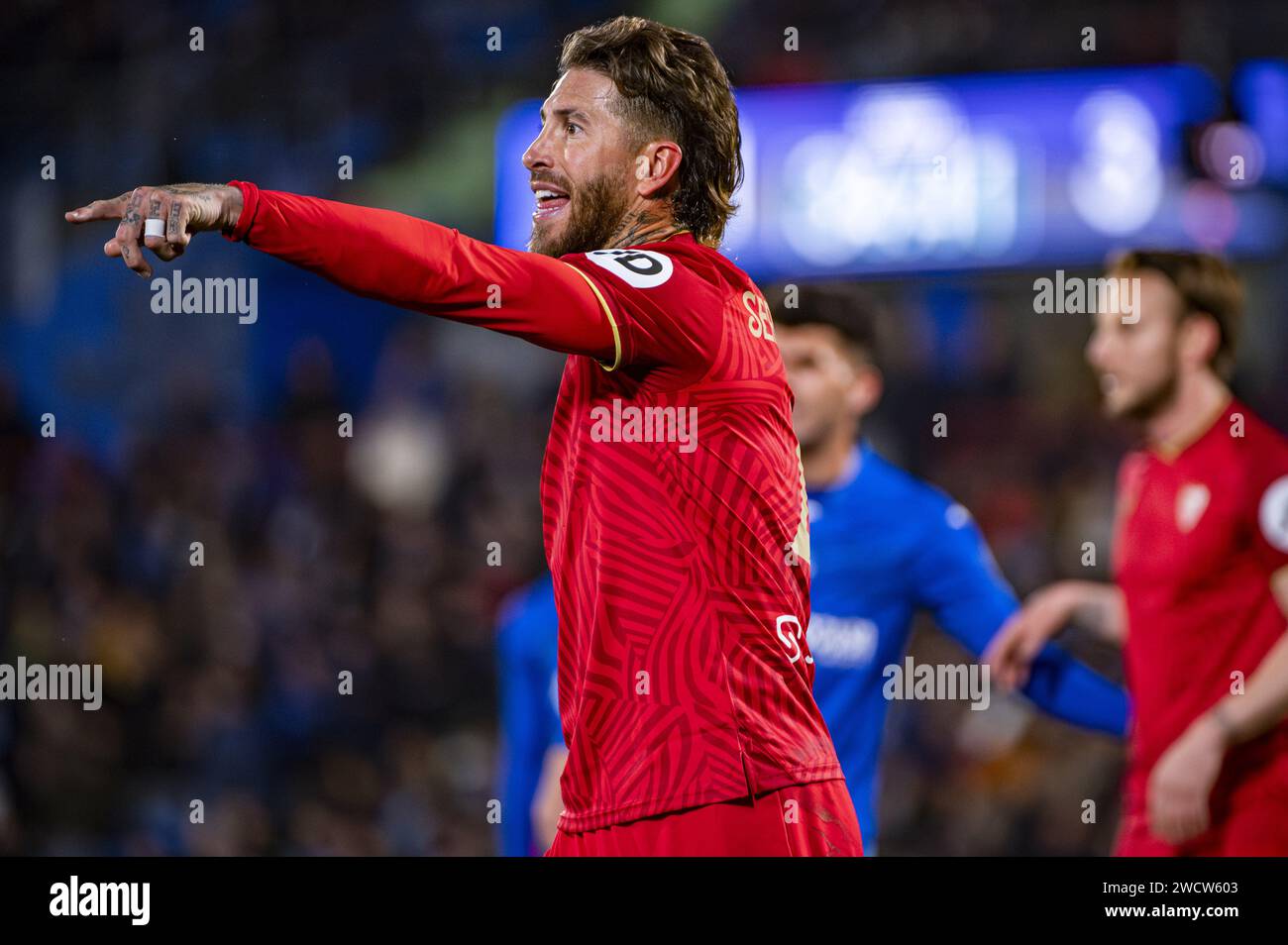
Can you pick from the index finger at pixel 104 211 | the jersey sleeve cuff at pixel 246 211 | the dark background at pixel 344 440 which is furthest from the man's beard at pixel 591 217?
the dark background at pixel 344 440

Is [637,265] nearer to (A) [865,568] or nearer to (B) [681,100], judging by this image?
(B) [681,100]

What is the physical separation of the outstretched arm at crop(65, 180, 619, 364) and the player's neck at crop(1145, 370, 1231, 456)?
3455 millimetres

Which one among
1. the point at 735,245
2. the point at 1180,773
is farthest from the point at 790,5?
the point at 1180,773

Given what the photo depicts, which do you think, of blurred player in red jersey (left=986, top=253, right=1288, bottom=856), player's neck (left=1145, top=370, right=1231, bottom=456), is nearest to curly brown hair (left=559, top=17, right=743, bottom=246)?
blurred player in red jersey (left=986, top=253, right=1288, bottom=856)

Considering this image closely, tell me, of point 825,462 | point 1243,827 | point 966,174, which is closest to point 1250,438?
point 1243,827

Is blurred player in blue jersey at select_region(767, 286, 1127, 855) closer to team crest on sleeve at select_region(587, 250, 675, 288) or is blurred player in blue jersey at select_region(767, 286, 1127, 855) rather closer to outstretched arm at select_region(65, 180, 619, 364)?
team crest on sleeve at select_region(587, 250, 675, 288)

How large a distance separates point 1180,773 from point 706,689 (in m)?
2.73

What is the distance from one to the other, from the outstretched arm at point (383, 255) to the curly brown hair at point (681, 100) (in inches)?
23.1

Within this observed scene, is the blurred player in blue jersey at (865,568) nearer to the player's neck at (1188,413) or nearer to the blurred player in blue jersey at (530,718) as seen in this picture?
the blurred player in blue jersey at (530,718)

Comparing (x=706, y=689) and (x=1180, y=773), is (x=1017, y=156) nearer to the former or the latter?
(x=1180, y=773)

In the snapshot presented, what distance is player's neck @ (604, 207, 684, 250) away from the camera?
288 cm

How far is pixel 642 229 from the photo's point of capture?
2.89 meters

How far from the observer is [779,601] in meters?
2.67

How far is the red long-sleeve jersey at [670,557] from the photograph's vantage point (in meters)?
2.54
